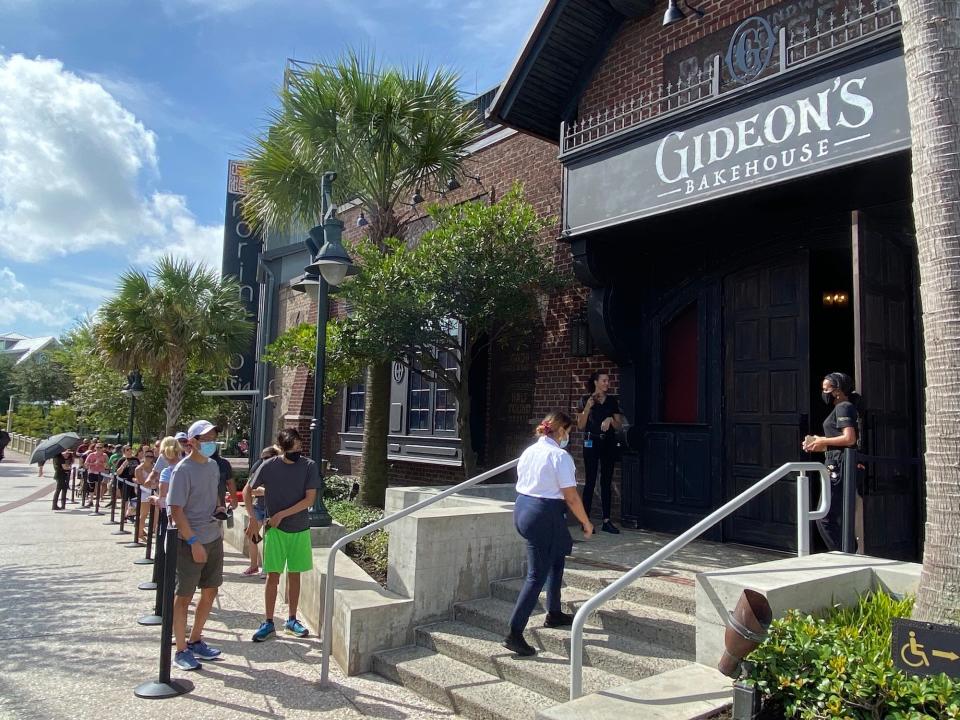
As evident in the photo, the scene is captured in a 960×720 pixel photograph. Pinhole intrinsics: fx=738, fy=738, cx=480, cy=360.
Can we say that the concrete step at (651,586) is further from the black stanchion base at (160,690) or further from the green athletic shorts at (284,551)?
the black stanchion base at (160,690)

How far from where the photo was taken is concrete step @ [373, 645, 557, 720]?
4418 millimetres

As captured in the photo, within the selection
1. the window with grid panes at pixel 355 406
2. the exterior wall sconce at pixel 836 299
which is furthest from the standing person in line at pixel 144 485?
the exterior wall sconce at pixel 836 299

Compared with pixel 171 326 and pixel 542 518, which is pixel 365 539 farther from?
pixel 171 326

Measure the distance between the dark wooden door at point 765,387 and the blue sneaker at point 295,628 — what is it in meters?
4.21

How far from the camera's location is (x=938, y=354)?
3.56 metres

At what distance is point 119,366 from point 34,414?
34.4 meters

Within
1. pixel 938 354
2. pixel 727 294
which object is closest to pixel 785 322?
pixel 727 294

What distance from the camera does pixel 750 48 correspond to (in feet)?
25.5

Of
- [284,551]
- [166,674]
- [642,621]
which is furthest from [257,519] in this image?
[642,621]

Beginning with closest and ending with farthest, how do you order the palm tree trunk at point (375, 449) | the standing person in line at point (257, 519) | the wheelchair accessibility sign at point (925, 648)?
the wheelchair accessibility sign at point (925, 648) → the standing person in line at point (257, 519) → the palm tree trunk at point (375, 449)

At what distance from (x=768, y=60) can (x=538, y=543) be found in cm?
548

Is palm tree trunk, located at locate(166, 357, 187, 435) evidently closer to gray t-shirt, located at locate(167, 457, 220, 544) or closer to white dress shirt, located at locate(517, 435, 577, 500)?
gray t-shirt, located at locate(167, 457, 220, 544)

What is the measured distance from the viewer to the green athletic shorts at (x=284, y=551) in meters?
6.11

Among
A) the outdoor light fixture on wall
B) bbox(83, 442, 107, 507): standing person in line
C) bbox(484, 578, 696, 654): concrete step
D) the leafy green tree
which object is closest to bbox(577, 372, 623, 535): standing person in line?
the leafy green tree
